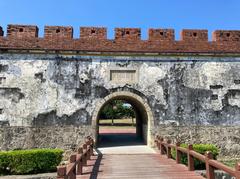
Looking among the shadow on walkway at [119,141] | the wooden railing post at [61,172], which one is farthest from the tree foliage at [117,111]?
the wooden railing post at [61,172]

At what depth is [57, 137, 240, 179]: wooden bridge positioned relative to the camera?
5.40 meters

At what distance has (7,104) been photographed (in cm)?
1007

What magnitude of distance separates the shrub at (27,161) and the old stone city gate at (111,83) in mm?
1305

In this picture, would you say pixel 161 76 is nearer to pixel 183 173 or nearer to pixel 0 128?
pixel 183 173

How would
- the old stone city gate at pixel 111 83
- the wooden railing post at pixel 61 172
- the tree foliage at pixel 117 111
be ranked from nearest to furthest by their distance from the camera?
1. the wooden railing post at pixel 61 172
2. the old stone city gate at pixel 111 83
3. the tree foliage at pixel 117 111

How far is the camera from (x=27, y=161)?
8594 millimetres

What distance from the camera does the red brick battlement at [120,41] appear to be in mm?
10555

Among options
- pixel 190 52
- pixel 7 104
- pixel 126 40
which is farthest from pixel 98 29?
pixel 7 104

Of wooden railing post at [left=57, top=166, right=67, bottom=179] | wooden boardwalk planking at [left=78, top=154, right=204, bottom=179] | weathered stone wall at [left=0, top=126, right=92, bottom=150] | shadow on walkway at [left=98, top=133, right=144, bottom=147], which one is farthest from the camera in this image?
shadow on walkway at [left=98, top=133, right=144, bottom=147]

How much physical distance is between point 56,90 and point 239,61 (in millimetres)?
7590

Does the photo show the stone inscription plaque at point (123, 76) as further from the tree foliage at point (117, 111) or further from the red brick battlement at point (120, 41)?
the tree foliage at point (117, 111)

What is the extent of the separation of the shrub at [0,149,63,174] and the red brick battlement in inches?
162

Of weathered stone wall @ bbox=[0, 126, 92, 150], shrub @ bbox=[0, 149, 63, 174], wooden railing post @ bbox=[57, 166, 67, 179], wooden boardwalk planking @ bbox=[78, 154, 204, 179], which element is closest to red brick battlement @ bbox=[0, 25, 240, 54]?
weathered stone wall @ bbox=[0, 126, 92, 150]

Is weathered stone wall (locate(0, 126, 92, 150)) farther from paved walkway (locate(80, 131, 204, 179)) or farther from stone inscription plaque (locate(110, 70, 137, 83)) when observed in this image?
stone inscription plaque (locate(110, 70, 137, 83))
